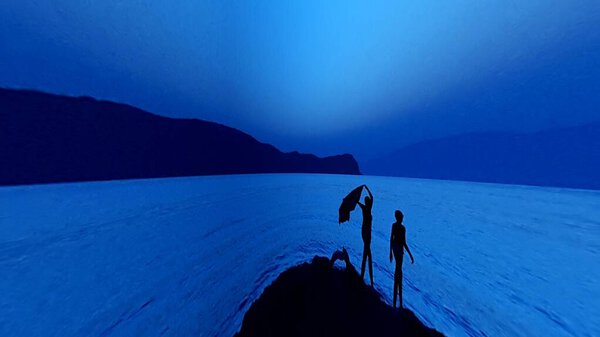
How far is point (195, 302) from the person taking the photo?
5.29 meters

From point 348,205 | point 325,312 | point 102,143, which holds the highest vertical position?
point 102,143

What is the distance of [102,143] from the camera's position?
57594mm

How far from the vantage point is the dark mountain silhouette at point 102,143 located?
1740 inches

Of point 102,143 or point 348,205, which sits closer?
point 348,205

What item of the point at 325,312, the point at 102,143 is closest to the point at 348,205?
the point at 325,312

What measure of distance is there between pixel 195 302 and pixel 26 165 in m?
67.5

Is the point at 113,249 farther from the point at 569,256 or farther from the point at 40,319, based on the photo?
the point at 569,256

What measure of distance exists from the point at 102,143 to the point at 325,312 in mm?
77964

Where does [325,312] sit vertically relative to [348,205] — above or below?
below

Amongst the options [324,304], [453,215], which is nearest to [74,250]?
[324,304]

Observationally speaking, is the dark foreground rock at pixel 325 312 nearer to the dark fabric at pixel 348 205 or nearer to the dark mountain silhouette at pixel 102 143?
the dark fabric at pixel 348 205

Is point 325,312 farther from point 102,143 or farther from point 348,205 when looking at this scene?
point 102,143

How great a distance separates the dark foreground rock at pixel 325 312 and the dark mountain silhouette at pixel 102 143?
218 ft

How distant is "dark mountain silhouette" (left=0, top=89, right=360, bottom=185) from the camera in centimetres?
4418
